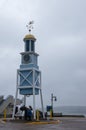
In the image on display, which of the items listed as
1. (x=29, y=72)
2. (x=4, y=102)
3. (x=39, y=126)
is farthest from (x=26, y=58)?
(x=4, y=102)

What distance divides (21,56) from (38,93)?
4.11m

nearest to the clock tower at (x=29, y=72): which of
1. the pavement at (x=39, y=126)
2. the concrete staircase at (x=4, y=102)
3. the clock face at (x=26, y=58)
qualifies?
the clock face at (x=26, y=58)

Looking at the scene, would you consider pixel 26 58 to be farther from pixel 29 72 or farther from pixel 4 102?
pixel 4 102

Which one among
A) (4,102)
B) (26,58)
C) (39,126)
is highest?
(26,58)

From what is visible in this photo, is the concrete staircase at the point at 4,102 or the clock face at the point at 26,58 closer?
the clock face at the point at 26,58

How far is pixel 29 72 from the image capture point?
34.6 meters

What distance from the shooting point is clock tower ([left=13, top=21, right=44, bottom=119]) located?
3439cm

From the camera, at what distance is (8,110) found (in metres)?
51.6

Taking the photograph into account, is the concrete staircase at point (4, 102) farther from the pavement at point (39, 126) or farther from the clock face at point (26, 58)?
the pavement at point (39, 126)

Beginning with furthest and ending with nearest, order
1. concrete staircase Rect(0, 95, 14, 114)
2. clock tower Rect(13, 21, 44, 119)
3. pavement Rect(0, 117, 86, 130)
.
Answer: concrete staircase Rect(0, 95, 14, 114) → clock tower Rect(13, 21, 44, 119) → pavement Rect(0, 117, 86, 130)

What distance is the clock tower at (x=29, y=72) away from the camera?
34.4 m

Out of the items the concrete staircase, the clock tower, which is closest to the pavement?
the clock tower

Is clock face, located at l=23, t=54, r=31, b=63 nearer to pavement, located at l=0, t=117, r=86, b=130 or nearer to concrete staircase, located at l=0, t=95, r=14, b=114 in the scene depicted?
pavement, located at l=0, t=117, r=86, b=130

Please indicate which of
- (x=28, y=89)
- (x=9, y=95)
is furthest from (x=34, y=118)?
(x=9, y=95)
